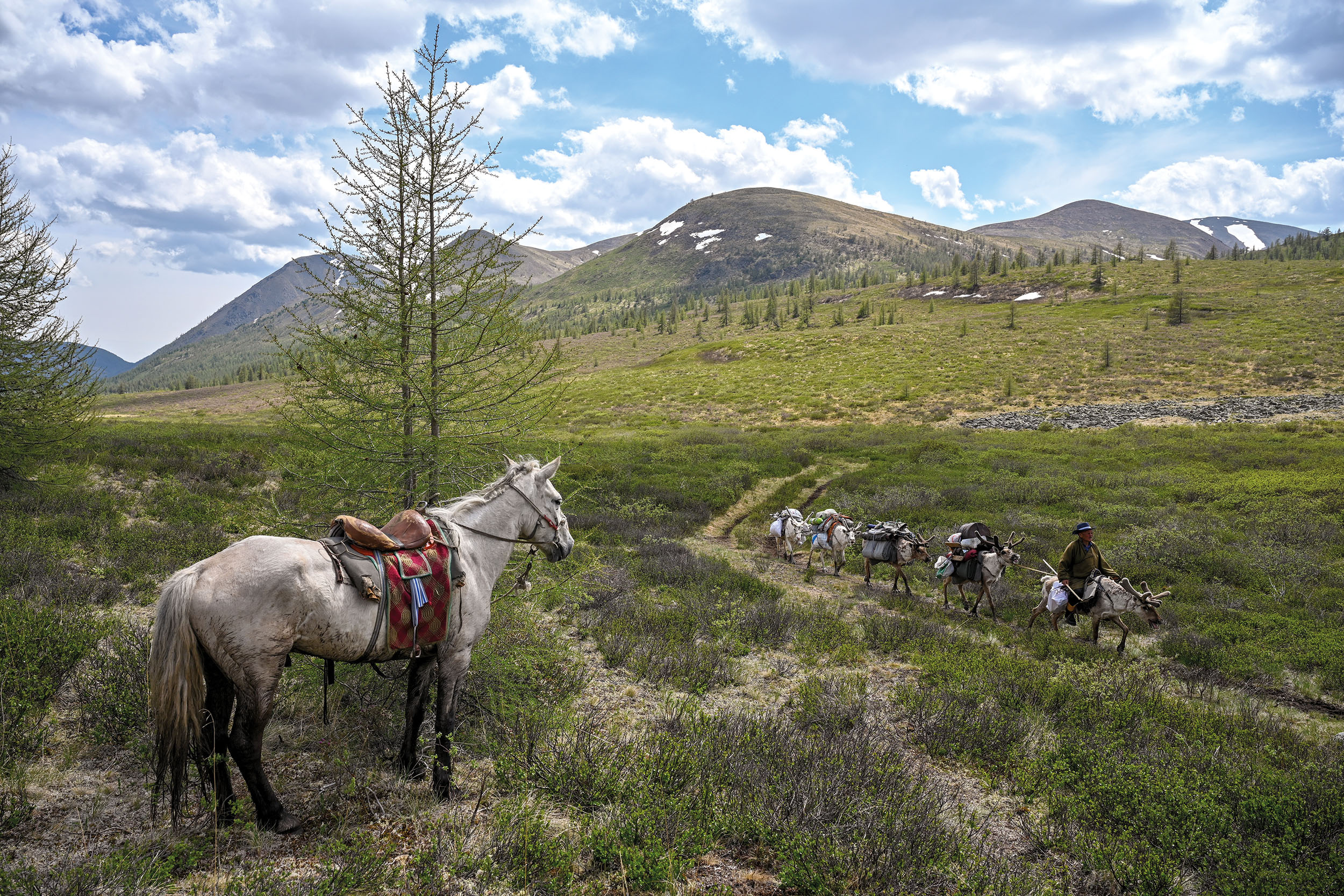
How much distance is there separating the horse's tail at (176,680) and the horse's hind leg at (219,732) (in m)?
0.13

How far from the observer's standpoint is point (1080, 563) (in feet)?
32.7

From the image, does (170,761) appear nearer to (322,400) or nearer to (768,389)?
(322,400)

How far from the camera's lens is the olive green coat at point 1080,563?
9891 mm

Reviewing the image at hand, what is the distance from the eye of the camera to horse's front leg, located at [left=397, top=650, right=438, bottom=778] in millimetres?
4598

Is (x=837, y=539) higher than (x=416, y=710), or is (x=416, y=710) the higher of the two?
(x=416, y=710)

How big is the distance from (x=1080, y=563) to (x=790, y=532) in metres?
6.84

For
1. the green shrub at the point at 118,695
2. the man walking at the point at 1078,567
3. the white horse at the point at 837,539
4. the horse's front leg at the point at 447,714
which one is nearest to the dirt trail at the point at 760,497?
the white horse at the point at 837,539

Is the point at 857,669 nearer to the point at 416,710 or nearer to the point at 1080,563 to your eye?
the point at 1080,563

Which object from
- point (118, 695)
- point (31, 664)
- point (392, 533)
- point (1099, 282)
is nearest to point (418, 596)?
point (392, 533)

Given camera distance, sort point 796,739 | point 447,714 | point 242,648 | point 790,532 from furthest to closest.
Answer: point 790,532 → point 796,739 → point 447,714 → point 242,648

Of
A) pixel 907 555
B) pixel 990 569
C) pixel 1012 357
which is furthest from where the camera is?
pixel 1012 357

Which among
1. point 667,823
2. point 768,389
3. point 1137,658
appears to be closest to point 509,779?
point 667,823

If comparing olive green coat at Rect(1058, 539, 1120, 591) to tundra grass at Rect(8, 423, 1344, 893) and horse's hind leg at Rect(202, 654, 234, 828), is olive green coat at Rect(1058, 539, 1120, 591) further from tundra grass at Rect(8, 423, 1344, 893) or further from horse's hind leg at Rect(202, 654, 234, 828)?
horse's hind leg at Rect(202, 654, 234, 828)

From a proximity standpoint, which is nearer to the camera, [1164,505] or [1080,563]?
[1080,563]
